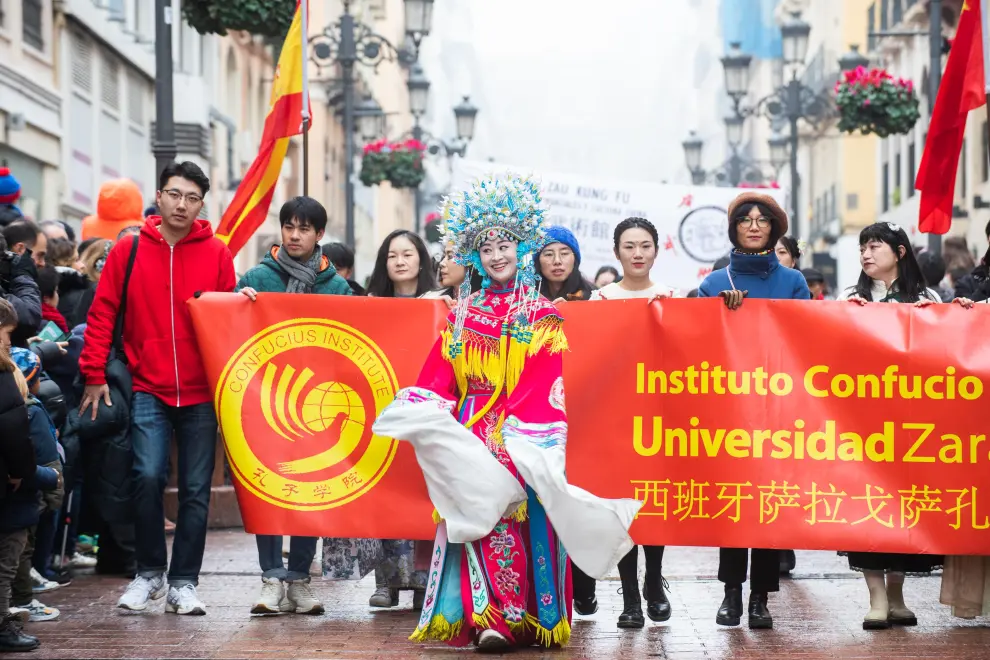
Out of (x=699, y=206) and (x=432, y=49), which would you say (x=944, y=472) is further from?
(x=432, y=49)

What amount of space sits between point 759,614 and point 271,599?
2.23 meters

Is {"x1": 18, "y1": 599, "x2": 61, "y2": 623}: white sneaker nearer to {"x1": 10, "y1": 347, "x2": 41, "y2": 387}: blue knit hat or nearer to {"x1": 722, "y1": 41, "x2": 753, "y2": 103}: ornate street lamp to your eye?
{"x1": 10, "y1": 347, "x2": 41, "y2": 387}: blue knit hat

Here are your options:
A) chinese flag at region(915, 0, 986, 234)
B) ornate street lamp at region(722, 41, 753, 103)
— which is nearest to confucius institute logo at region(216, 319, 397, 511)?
chinese flag at region(915, 0, 986, 234)

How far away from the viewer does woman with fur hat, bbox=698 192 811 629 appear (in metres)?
7.35

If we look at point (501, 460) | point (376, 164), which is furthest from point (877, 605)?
point (376, 164)

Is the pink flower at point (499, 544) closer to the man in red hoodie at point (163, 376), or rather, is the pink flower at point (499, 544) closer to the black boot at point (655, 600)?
the black boot at point (655, 600)

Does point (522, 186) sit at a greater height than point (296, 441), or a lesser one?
greater

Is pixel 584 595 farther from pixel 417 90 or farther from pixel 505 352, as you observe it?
pixel 417 90

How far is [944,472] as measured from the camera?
7.25m

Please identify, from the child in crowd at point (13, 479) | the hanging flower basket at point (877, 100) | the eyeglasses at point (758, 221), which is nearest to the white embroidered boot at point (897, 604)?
the eyeglasses at point (758, 221)

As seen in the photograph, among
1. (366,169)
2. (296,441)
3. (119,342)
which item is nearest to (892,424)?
(296,441)

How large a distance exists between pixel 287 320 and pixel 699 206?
7.61 meters

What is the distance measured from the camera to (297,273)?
784 centimetres

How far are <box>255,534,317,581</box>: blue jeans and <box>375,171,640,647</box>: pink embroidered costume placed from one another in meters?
1.03
